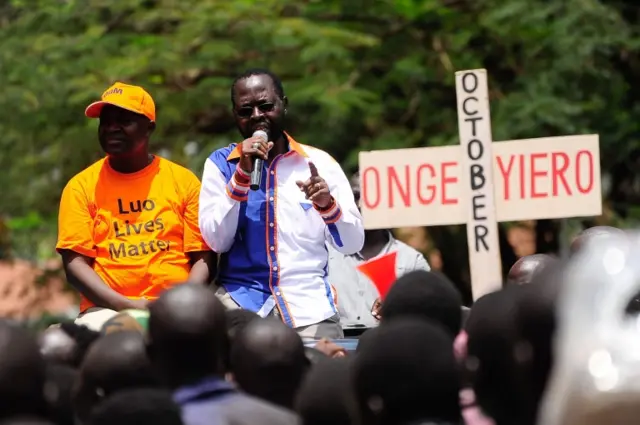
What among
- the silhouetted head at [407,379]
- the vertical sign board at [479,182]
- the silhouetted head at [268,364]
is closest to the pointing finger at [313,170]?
the vertical sign board at [479,182]

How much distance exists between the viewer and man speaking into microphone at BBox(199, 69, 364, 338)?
667cm

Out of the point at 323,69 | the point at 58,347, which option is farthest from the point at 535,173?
the point at 323,69

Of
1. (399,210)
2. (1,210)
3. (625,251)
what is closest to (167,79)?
(1,210)

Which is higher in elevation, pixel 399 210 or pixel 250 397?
pixel 399 210

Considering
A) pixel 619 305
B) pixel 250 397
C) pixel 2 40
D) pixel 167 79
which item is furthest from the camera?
pixel 2 40

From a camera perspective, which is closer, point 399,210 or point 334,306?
point 334,306

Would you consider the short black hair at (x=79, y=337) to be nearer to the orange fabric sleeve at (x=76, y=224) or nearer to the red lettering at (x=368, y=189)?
the orange fabric sleeve at (x=76, y=224)

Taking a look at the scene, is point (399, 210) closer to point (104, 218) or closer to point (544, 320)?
point (104, 218)

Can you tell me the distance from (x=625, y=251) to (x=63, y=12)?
431 inches

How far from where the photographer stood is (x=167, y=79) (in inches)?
521

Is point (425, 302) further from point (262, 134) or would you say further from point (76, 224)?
point (76, 224)

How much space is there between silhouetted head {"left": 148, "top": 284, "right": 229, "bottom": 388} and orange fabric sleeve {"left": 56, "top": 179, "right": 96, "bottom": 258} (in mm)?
2390

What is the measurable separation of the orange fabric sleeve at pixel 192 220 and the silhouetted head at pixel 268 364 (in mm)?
2096

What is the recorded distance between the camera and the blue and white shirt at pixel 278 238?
6.66 m
